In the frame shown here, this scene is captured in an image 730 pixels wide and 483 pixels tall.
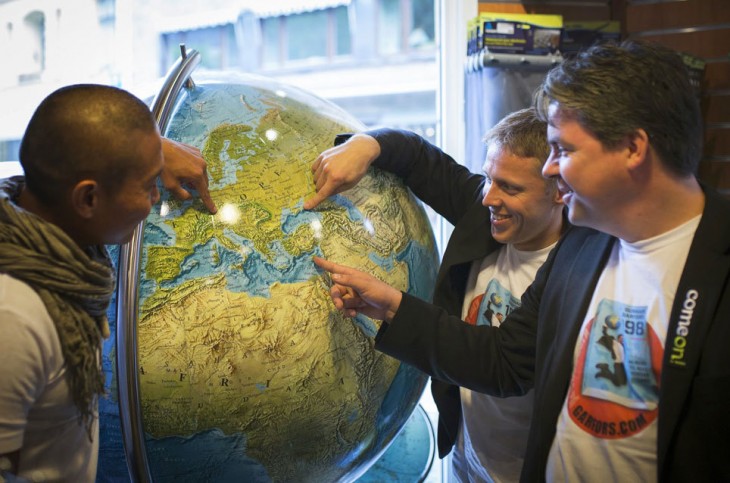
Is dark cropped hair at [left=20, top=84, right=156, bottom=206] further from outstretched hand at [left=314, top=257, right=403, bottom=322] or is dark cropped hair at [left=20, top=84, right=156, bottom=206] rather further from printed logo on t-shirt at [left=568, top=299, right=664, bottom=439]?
printed logo on t-shirt at [left=568, top=299, right=664, bottom=439]

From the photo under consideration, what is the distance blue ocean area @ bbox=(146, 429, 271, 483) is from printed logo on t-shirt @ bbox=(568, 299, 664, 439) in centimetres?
65

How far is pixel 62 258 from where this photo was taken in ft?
3.27

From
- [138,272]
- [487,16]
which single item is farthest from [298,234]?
[487,16]

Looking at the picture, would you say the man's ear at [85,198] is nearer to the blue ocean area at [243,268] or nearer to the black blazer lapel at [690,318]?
the blue ocean area at [243,268]

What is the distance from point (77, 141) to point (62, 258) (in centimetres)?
16

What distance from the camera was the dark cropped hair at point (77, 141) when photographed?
0.99 m

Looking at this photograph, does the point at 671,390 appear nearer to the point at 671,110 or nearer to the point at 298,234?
the point at 671,110

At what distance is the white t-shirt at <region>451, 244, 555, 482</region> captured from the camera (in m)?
1.63

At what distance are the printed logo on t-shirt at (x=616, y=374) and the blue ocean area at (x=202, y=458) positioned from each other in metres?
0.65

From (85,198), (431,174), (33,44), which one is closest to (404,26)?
(33,44)

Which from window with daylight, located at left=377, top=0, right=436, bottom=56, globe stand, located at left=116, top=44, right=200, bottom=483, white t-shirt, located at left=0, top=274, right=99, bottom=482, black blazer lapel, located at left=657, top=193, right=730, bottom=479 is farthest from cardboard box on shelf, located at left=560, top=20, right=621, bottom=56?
window with daylight, located at left=377, top=0, right=436, bottom=56

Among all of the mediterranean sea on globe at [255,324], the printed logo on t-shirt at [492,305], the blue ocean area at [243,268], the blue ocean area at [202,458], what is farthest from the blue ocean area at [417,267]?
the blue ocean area at [202,458]

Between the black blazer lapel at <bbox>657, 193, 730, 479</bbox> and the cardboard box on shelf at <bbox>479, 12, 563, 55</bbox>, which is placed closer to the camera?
the black blazer lapel at <bbox>657, 193, 730, 479</bbox>

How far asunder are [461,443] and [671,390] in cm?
81
